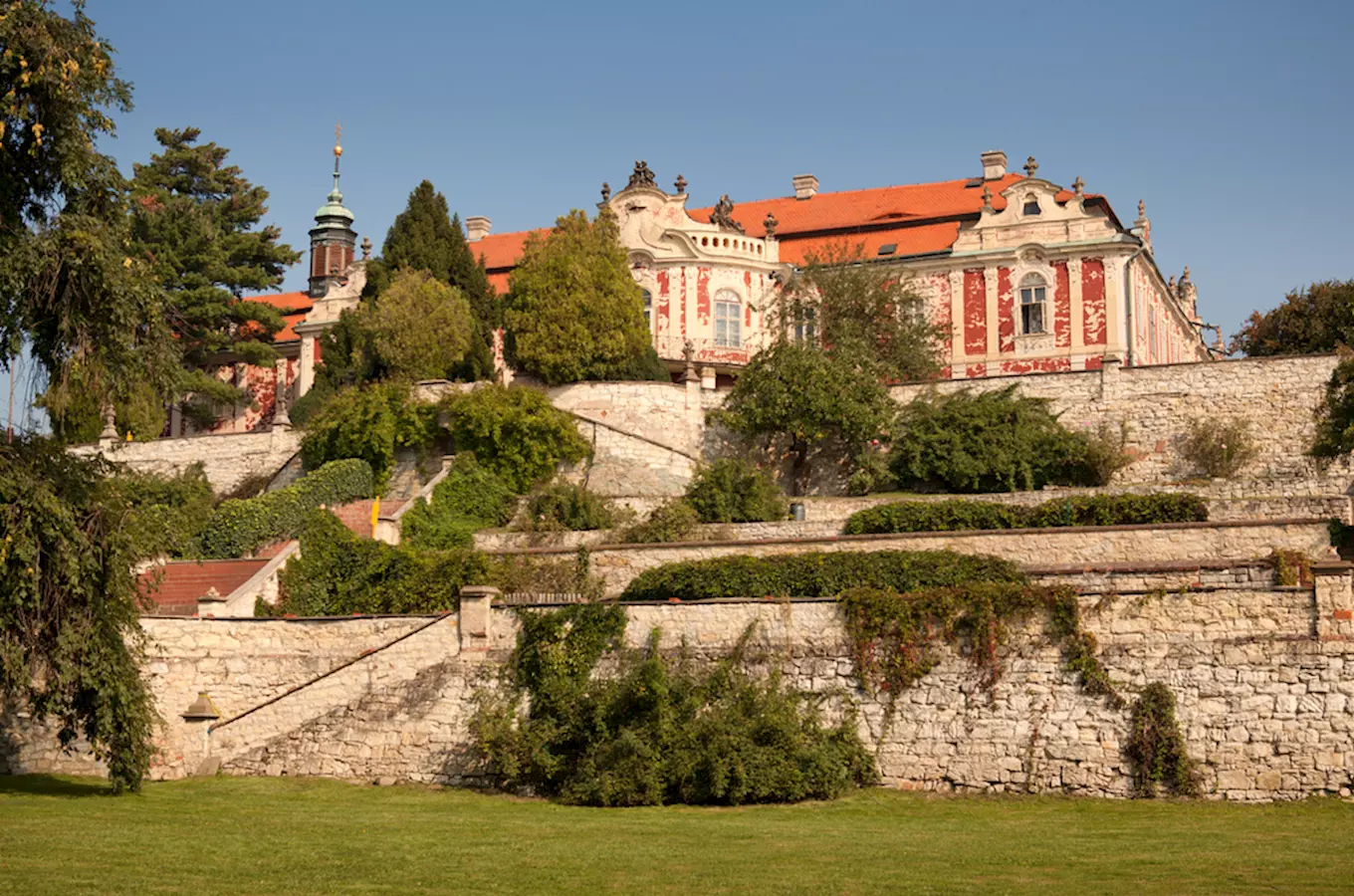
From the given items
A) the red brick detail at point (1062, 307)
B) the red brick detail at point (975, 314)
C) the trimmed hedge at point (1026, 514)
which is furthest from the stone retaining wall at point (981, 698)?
the red brick detail at point (975, 314)

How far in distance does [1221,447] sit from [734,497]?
10.7 metres

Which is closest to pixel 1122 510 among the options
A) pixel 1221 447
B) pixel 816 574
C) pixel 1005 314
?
pixel 816 574

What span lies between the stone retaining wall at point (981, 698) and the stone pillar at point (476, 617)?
0.10 ft

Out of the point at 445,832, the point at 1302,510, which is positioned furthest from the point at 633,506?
the point at 445,832

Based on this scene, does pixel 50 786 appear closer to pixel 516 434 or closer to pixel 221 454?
pixel 516 434

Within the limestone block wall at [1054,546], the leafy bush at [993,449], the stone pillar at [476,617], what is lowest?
the stone pillar at [476,617]

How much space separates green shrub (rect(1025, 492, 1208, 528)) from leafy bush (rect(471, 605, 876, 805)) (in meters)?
8.67

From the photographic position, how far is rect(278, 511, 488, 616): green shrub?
30.2 metres

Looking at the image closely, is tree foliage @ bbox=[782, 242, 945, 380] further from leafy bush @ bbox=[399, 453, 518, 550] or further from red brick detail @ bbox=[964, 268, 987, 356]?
leafy bush @ bbox=[399, 453, 518, 550]

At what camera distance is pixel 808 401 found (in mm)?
38156

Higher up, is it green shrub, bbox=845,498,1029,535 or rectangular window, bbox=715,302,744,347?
rectangular window, bbox=715,302,744,347

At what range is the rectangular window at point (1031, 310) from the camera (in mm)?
45625

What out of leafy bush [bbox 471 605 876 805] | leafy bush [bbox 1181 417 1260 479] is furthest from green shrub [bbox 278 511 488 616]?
leafy bush [bbox 1181 417 1260 479]

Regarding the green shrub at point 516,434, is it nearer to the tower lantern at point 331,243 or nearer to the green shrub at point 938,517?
the green shrub at point 938,517
